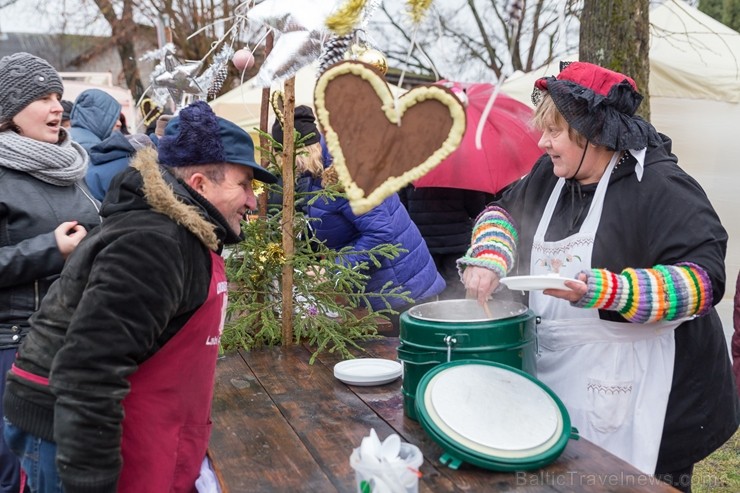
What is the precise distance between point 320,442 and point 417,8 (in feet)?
3.66

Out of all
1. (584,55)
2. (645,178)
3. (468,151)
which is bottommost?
(468,151)

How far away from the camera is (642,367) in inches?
82.7

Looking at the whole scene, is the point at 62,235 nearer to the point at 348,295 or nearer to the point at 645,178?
the point at 348,295

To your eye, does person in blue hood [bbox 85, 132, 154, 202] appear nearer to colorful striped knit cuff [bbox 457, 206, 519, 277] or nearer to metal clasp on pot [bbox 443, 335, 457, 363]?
colorful striped knit cuff [bbox 457, 206, 519, 277]

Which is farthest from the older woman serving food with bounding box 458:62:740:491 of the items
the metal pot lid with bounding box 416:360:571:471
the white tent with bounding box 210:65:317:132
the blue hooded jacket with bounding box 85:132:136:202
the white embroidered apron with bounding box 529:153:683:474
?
the white tent with bounding box 210:65:317:132

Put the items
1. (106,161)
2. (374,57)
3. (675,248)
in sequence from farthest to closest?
(106,161) → (374,57) → (675,248)

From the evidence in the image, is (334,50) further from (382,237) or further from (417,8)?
(382,237)

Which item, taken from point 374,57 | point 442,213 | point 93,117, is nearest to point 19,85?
point 374,57

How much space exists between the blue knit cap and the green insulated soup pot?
62cm

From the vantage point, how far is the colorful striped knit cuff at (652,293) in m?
1.86

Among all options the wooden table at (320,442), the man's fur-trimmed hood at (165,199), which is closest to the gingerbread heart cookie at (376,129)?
the man's fur-trimmed hood at (165,199)

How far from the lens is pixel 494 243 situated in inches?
91.4

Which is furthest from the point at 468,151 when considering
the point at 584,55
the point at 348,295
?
the point at 348,295

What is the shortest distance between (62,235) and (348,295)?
109 cm
